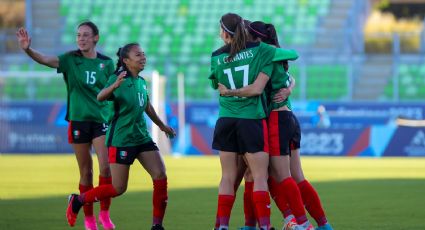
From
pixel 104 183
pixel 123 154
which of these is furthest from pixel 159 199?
pixel 104 183

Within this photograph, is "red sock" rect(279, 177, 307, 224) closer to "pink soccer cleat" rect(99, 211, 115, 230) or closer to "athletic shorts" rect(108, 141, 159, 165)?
"athletic shorts" rect(108, 141, 159, 165)

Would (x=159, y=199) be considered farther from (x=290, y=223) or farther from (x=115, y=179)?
(x=290, y=223)

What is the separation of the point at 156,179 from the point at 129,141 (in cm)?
47

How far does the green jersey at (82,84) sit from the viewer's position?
36.4 feet

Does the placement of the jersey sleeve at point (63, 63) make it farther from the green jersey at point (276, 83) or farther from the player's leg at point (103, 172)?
the green jersey at point (276, 83)

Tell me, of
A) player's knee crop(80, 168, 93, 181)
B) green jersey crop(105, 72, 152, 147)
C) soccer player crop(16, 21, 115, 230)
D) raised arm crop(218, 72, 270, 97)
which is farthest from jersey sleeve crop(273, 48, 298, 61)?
player's knee crop(80, 168, 93, 181)

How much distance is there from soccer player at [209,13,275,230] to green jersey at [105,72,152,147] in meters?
1.18

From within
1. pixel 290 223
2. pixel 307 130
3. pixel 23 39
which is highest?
pixel 23 39

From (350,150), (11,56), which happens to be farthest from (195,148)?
(11,56)

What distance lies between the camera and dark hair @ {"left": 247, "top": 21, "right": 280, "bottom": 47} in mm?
9648

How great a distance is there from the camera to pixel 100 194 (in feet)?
34.1

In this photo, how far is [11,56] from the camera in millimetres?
34781

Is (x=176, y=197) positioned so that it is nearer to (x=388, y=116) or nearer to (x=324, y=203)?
(x=324, y=203)

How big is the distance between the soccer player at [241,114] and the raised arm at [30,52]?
231 centimetres
